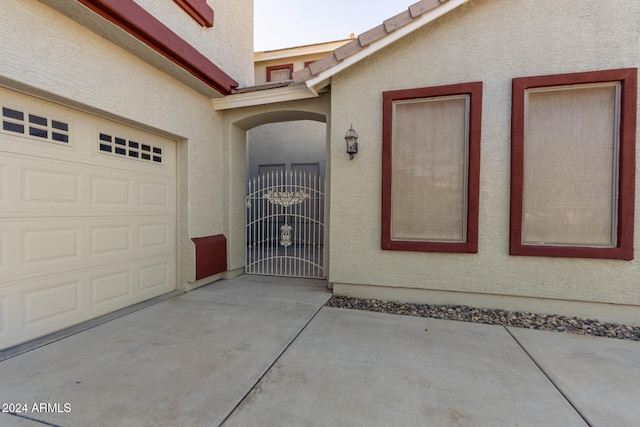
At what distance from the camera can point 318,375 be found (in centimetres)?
277

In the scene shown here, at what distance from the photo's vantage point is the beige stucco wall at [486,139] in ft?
13.3

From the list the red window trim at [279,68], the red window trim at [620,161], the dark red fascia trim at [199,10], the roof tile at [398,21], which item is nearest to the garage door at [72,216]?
the dark red fascia trim at [199,10]

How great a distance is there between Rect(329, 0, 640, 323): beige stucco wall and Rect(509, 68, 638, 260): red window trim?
11 cm

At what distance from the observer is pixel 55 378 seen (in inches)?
105

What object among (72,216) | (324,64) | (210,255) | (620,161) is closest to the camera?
(72,216)

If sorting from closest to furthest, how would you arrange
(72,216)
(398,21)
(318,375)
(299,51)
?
(318,375), (72,216), (398,21), (299,51)

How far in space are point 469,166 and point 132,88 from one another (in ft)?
17.7

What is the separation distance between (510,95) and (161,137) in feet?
19.5

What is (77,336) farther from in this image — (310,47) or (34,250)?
(310,47)

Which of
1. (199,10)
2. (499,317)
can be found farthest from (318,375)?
(199,10)

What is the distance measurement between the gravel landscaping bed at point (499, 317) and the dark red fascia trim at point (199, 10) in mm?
5833

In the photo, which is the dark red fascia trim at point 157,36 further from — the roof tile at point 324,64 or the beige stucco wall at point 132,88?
the roof tile at point 324,64

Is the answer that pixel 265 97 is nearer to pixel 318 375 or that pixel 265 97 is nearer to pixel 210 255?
pixel 210 255

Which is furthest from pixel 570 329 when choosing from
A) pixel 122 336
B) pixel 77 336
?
pixel 77 336
